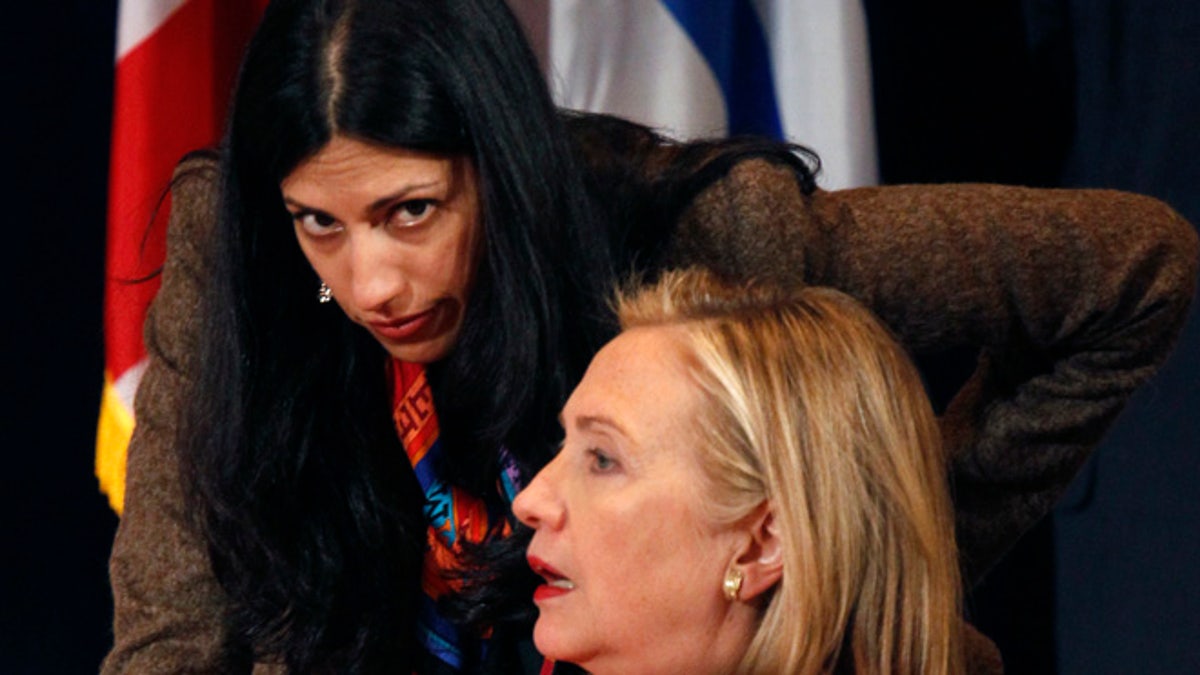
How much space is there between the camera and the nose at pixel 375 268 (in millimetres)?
1406

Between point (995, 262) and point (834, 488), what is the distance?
43cm

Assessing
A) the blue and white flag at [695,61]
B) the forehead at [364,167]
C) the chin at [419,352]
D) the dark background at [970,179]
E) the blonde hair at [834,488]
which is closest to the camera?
the blonde hair at [834,488]

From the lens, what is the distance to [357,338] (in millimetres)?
1625

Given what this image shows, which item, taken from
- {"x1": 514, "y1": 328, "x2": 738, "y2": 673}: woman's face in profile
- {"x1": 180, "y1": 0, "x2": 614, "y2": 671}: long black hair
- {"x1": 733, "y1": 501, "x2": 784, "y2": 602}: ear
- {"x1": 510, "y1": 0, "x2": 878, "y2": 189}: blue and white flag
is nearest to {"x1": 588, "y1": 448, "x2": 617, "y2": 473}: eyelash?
{"x1": 514, "y1": 328, "x2": 738, "y2": 673}: woman's face in profile

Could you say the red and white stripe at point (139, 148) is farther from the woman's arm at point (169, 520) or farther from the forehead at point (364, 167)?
the forehead at point (364, 167)

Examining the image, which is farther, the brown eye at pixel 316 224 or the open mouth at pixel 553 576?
the brown eye at pixel 316 224

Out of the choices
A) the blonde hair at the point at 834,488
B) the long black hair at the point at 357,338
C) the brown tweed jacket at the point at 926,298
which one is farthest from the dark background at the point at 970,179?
the blonde hair at the point at 834,488

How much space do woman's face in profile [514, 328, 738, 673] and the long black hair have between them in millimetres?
228

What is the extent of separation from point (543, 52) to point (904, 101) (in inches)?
18.8

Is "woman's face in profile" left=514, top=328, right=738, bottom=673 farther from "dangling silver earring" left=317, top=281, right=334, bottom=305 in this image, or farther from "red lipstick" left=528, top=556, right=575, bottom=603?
"dangling silver earring" left=317, top=281, right=334, bottom=305

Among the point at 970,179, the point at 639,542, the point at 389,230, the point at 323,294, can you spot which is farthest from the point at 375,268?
the point at 970,179

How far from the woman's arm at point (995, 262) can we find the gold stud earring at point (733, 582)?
34 centimetres

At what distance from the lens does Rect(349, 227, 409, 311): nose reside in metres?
1.41

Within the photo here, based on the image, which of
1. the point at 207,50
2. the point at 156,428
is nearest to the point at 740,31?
the point at 207,50
